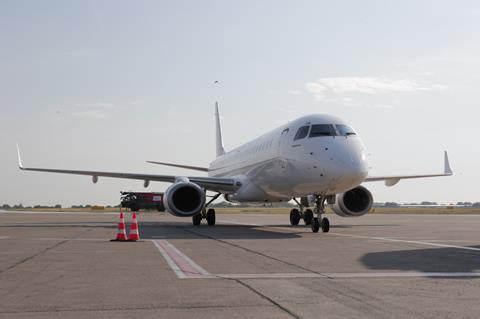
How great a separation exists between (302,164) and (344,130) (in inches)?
67.6

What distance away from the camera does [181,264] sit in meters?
10.1

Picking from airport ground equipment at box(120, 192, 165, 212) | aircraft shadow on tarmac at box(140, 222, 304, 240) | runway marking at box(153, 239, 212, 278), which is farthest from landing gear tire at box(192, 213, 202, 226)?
airport ground equipment at box(120, 192, 165, 212)

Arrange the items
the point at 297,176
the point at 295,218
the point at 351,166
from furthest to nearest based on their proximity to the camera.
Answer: the point at 295,218
the point at 297,176
the point at 351,166

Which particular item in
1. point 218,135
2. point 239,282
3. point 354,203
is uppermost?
point 218,135

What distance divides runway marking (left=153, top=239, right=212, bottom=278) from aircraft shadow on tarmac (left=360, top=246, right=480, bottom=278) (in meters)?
2.70

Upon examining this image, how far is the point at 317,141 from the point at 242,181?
784 centimetres

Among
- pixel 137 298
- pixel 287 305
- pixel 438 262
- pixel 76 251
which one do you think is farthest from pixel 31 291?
pixel 438 262

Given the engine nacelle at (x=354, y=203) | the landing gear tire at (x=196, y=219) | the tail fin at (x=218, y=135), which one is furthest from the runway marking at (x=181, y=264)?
the tail fin at (x=218, y=135)

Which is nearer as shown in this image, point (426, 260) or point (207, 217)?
point (426, 260)

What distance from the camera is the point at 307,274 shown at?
28.6 ft

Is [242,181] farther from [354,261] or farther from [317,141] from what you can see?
[354,261]

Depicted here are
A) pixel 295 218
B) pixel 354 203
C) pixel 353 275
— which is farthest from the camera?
pixel 295 218

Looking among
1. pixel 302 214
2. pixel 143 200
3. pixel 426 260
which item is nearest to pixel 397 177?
pixel 302 214

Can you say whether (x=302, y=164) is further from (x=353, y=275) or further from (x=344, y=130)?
(x=353, y=275)
